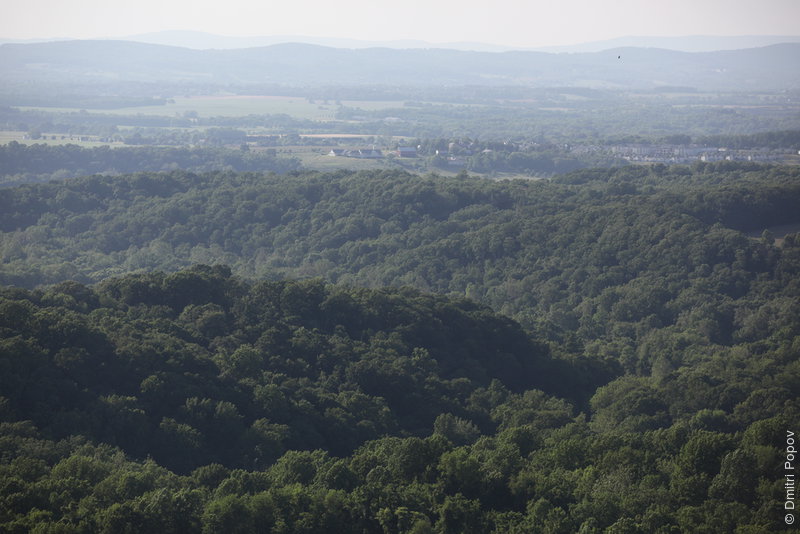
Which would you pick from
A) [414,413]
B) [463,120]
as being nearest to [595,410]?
[414,413]

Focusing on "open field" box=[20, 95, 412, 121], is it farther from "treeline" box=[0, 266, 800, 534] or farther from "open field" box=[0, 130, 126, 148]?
"treeline" box=[0, 266, 800, 534]

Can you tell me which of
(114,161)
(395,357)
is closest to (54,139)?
(114,161)

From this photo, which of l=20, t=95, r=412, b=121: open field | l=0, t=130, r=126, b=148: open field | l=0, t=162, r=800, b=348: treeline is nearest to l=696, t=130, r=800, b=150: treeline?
l=0, t=162, r=800, b=348: treeline

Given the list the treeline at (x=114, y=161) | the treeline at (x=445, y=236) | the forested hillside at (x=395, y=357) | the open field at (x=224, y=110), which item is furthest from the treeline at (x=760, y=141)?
the open field at (x=224, y=110)

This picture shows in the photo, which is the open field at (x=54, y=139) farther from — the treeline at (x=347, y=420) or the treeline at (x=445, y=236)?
the treeline at (x=347, y=420)

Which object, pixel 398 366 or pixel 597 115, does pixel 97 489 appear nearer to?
pixel 398 366

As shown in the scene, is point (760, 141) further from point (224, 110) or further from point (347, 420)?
point (347, 420)
